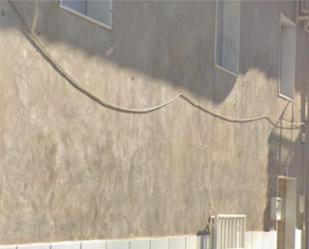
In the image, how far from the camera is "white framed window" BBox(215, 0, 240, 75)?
13.0m

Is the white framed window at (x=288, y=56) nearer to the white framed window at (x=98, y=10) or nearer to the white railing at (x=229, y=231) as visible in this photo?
the white railing at (x=229, y=231)

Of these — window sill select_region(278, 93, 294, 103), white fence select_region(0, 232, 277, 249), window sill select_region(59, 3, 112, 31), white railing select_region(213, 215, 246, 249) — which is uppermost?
window sill select_region(278, 93, 294, 103)

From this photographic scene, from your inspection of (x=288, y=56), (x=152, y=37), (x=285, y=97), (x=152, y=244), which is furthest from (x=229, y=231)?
(x=288, y=56)

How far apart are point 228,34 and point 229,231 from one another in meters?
3.12

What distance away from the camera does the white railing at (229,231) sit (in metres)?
11.9

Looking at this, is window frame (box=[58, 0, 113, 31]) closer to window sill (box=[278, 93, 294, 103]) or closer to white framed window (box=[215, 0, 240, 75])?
white framed window (box=[215, 0, 240, 75])

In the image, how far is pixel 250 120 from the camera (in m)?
13.6

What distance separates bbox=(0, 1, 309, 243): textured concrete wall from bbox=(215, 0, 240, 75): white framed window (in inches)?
7.1

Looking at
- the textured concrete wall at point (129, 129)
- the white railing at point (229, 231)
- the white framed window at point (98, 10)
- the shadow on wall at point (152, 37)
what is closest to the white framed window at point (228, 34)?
the textured concrete wall at point (129, 129)

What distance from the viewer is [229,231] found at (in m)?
12.3

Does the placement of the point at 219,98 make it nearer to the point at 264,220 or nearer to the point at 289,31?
the point at 264,220

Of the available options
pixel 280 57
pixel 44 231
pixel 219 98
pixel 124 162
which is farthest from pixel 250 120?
pixel 44 231

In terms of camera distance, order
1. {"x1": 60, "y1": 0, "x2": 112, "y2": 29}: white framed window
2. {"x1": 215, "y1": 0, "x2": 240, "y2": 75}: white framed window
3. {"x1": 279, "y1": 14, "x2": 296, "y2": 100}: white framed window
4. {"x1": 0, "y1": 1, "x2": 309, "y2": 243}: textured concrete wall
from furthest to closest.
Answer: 1. {"x1": 279, "y1": 14, "x2": 296, "y2": 100}: white framed window
2. {"x1": 215, "y1": 0, "x2": 240, "y2": 75}: white framed window
3. {"x1": 60, "y1": 0, "x2": 112, "y2": 29}: white framed window
4. {"x1": 0, "y1": 1, "x2": 309, "y2": 243}: textured concrete wall

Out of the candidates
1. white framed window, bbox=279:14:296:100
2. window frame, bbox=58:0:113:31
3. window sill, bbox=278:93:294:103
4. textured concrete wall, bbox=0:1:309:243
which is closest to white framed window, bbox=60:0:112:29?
window frame, bbox=58:0:113:31
